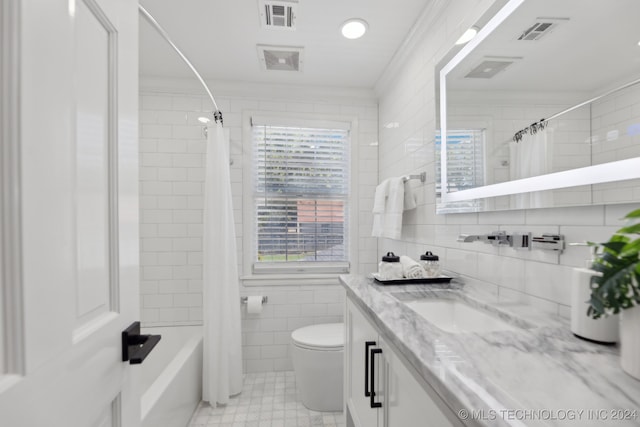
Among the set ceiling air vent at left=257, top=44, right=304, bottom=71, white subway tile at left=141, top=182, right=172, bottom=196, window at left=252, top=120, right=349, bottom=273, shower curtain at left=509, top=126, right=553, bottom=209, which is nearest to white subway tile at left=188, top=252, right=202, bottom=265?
window at left=252, top=120, right=349, bottom=273

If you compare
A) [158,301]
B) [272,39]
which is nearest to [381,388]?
[272,39]

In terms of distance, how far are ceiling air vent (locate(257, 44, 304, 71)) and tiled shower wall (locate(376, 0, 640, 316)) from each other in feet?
2.24

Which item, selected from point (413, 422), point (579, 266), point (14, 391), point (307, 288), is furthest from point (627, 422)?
point (307, 288)

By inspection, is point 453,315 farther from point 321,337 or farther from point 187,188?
point 187,188

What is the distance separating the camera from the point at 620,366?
579 mm

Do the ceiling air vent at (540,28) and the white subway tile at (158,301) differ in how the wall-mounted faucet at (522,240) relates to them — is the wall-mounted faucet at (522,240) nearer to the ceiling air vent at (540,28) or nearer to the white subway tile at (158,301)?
the ceiling air vent at (540,28)

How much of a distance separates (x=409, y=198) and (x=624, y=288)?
1.46 metres

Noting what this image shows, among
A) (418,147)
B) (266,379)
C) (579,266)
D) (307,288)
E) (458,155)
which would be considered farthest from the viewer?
(307,288)

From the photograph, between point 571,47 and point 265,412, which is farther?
point 265,412

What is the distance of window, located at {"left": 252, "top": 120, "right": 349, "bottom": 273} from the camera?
8.41ft

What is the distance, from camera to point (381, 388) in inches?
37.6

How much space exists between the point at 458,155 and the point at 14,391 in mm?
1569

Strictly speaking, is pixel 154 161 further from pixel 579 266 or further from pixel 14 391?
pixel 579 266

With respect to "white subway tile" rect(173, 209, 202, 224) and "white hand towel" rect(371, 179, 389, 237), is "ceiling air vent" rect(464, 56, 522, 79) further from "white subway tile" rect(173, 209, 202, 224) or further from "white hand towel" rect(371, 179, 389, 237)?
"white subway tile" rect(173, 209, 202, 224)
